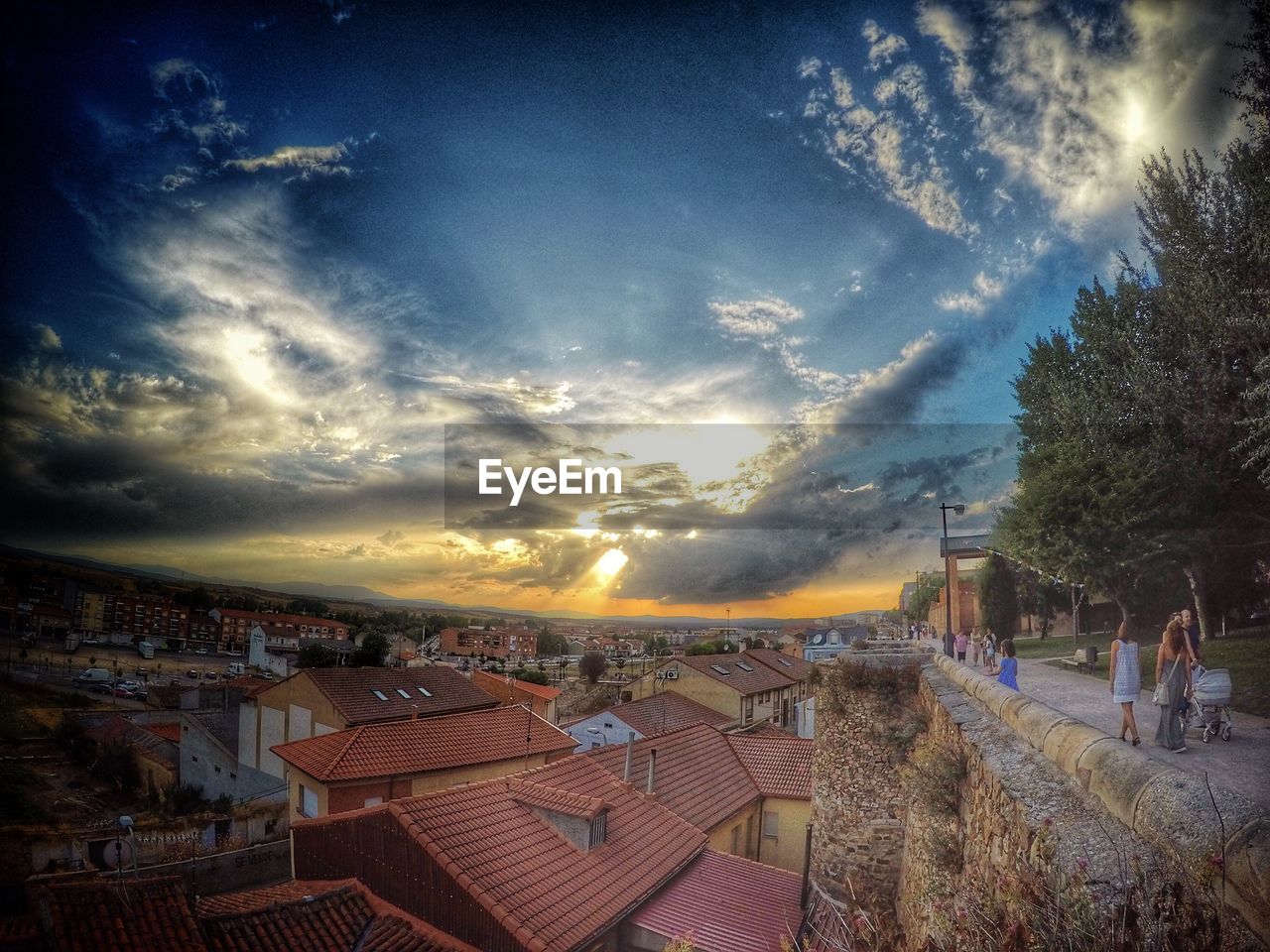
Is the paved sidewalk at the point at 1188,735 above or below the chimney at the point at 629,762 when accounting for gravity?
above

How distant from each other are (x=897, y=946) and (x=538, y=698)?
7284 mm

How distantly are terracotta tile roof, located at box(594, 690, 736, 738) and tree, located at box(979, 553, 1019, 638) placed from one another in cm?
866

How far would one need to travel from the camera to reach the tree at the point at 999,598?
251 inches

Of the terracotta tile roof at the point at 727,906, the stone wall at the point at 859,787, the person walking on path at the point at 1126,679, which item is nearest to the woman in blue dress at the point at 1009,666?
the stone wall at the point at 859,787

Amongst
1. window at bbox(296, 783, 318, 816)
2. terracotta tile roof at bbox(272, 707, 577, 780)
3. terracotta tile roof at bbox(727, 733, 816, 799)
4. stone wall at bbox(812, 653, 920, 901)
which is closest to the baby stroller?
stone wall at bbox(812, 653, 920, 901)

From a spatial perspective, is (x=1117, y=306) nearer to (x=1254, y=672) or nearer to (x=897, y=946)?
(x=1254, y=672)

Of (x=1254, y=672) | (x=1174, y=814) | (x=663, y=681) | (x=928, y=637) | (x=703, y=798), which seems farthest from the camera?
(x=663, y=681)

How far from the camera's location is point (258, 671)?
9.10 meters

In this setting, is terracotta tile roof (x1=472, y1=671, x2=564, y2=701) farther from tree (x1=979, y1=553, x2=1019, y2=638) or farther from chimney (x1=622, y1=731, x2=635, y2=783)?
tree (x1=979, y1=553, x2=1019, y2=638)

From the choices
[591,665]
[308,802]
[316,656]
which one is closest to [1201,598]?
[308,802]

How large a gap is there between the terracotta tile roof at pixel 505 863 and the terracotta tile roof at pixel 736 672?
10.7 m

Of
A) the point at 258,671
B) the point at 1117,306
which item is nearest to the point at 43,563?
the point at 258,671

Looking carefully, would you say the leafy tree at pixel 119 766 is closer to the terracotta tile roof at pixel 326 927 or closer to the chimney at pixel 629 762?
the terracotta tile roof at pixel 326 927

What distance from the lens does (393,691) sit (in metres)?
9.56
